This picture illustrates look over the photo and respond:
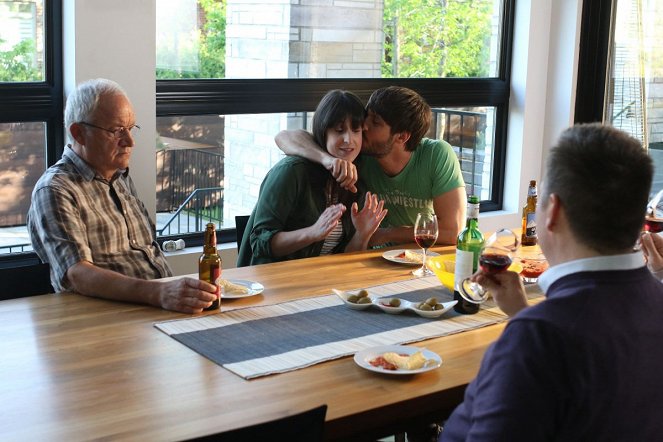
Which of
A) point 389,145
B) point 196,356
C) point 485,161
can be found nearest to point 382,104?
point 389,145

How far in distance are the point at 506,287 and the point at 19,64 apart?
2.31 meters

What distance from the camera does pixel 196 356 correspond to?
6.59 feet

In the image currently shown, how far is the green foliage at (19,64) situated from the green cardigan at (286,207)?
1.10 m

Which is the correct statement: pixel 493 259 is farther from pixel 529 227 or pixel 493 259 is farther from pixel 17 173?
pixel 17 173

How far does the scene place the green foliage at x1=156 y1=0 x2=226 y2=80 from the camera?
3.95m

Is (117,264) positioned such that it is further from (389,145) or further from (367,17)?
(367,17)

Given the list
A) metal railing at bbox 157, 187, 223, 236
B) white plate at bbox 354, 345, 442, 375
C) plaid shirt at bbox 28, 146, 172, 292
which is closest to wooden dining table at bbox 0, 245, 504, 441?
white plate at bbox 354, 345, 442, 375

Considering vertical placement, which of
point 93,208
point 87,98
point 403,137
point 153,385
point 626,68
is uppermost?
point 626,68

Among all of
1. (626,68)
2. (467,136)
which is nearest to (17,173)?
(467,136)

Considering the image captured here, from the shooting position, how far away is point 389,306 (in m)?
2.39

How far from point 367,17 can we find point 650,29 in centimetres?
160

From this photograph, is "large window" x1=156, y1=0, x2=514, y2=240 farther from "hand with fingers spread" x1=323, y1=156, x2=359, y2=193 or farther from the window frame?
"hand with fingers spread" x1=323, y1=156, x2=359, y2=193

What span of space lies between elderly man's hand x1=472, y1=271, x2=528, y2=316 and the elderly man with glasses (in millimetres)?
902

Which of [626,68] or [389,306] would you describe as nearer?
[389,306]
